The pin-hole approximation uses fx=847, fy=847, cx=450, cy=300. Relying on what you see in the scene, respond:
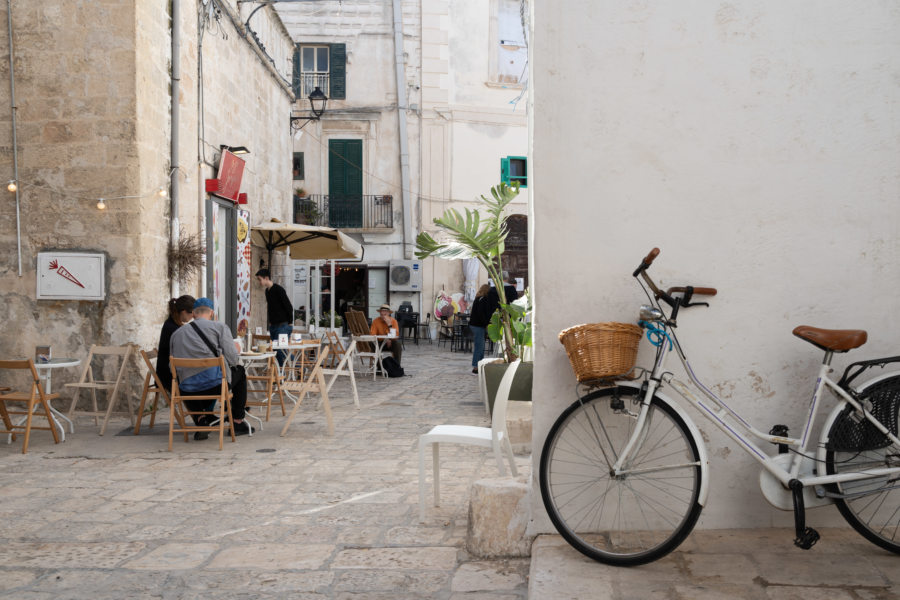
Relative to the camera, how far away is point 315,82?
23844 mm

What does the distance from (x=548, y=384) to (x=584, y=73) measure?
1326 millimetres

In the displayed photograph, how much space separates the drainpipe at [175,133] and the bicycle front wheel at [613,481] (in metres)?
7.07

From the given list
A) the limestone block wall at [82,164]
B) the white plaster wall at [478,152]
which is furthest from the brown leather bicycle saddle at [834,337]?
the white plaster wall at [478,152]

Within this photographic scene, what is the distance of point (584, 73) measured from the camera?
3.59m

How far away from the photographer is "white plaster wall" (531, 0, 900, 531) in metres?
3.51

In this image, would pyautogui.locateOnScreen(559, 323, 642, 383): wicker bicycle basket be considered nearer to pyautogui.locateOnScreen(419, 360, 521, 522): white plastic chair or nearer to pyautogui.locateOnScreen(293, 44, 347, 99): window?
pyautogui.locateOnScreen(419, 360, 521, 522): white plastic chair

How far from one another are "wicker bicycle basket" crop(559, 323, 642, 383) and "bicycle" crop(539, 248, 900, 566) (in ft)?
0.35

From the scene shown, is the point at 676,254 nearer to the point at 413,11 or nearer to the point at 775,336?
the point at 775,336

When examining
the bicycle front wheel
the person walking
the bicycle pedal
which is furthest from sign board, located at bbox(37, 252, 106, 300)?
the bicycle pedal

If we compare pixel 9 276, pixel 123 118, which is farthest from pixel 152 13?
pixel 9 276

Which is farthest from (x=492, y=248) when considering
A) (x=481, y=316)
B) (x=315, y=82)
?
(x=315, y=82)

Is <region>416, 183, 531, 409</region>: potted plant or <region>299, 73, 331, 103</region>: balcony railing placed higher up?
<region>299, 73, 331, 103</region>: balcony railing

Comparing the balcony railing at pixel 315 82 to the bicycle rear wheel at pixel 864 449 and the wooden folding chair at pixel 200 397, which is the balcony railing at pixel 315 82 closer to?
the wooden folding chair at pixel 200 397

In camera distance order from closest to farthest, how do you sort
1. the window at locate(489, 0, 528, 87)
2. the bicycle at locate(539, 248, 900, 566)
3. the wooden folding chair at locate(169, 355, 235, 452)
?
the bicycle at locate(539, 248, 900, 566)
the wooden folding chair at locate(169, 355, 235, 452)
the window at locate(489, 0, 528, 87)
